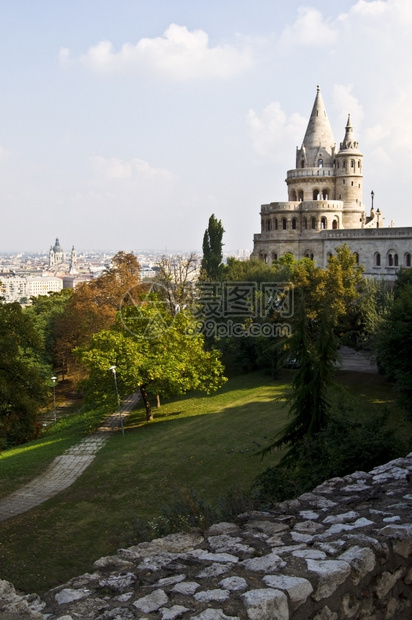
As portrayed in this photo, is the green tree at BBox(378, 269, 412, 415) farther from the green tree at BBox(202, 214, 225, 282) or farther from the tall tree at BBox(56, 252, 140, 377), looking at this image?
the green tree at BBox(202, 214, 225, 282)

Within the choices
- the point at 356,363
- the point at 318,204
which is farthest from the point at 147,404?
the point at 318,204

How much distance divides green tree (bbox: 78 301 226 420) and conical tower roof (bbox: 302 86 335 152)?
3615 cm

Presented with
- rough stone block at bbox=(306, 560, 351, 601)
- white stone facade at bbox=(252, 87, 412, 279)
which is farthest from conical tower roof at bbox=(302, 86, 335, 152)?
rough stone block at bbox=(306, 560, 351, 601)

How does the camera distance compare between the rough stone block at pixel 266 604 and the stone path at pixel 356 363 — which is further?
the stone path at pixel 356 363

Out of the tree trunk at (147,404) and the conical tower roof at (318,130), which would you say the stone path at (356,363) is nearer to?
the tree trunk at (147,404)

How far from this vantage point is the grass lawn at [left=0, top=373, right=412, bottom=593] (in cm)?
1224

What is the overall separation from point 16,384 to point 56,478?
3328mm

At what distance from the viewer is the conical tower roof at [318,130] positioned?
58.8 meters

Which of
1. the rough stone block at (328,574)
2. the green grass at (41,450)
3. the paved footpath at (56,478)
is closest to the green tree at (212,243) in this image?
the green grass at (41,450)

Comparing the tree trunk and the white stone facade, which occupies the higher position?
the white stone facade

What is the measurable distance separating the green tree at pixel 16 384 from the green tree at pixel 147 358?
7217 millimetres

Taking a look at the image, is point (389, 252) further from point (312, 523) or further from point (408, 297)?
point (312, 523)

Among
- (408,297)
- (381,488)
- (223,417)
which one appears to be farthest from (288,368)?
(381,488)

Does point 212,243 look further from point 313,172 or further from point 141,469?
point 141,469
